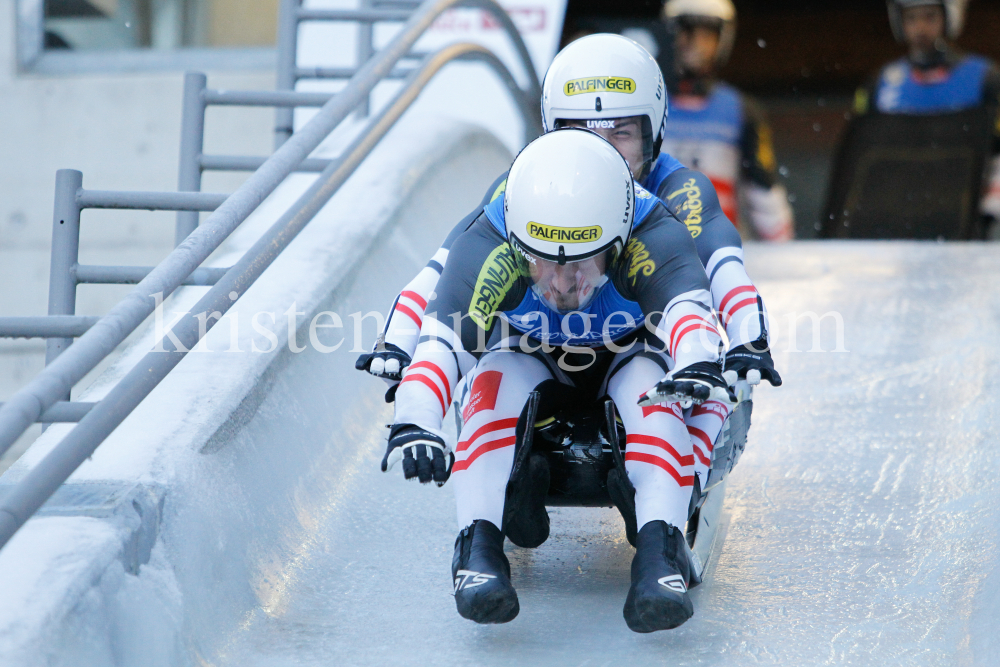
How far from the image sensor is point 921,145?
615 centimetres

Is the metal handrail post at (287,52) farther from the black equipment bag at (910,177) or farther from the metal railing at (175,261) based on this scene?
the black equipment bag at (910,177)

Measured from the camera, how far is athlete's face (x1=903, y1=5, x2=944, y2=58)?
5.75 meters

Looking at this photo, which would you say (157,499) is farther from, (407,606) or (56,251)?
(56,251)

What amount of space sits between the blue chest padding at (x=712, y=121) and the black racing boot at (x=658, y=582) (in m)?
4.47

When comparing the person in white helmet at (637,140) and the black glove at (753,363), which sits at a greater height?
the person in white helmet at (637,140)

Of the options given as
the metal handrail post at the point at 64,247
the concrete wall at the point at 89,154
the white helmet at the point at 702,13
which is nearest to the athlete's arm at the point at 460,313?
the metal handrail post at the point at 64,247

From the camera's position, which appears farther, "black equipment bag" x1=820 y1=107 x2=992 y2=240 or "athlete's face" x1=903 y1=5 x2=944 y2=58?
"black equipment bag" x1=820 y1=107 x2=992 y2=240

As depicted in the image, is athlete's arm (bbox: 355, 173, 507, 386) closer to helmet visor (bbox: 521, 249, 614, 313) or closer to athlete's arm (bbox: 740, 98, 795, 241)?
helmet visor (bbox: 521, 249, 614, 313)

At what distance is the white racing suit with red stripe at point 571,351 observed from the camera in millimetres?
2023

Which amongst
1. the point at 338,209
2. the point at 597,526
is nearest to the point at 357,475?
the point at 597,526

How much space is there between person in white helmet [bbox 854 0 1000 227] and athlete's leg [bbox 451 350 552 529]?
15.0 ft

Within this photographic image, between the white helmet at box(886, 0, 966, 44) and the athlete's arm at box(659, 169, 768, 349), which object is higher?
the white helmet at box(886, 0, 966, 44)

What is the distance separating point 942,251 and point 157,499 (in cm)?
442

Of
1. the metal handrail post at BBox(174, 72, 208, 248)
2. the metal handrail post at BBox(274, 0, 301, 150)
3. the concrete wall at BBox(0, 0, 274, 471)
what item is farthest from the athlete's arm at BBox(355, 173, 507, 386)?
the concrete wall at BBox(0, 0, 274, 471)
